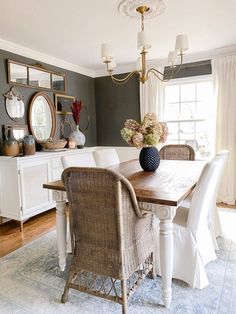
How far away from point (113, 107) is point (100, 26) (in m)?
2.19

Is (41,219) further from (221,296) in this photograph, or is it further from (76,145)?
(221,296)

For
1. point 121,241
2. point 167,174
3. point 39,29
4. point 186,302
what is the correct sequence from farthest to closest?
point 39,29 < point 167,174 < point 186,302 < point 121,241

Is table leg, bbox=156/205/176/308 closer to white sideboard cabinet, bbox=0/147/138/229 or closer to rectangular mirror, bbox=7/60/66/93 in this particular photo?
white sideboard cabinet, bbox=0/147/138/229

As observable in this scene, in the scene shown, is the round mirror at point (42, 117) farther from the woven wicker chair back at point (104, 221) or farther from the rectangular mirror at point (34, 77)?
the woven wicker chair back at point (104, 221)

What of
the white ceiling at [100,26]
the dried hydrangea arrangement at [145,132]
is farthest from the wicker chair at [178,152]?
the white ceiling at [100,26]

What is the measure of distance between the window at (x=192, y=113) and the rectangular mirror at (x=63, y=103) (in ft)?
5.68

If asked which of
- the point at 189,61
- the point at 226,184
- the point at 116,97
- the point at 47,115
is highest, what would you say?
the point at 189,61

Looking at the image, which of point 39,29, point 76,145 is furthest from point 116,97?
point 39,29

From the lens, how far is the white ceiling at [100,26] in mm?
2303

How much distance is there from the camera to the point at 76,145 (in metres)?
4.11

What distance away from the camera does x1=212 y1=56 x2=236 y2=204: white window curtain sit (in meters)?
3.69

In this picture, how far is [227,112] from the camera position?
3779 mm

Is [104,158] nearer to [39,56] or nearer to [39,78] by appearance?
[39,78]

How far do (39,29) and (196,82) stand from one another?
8.58ft
